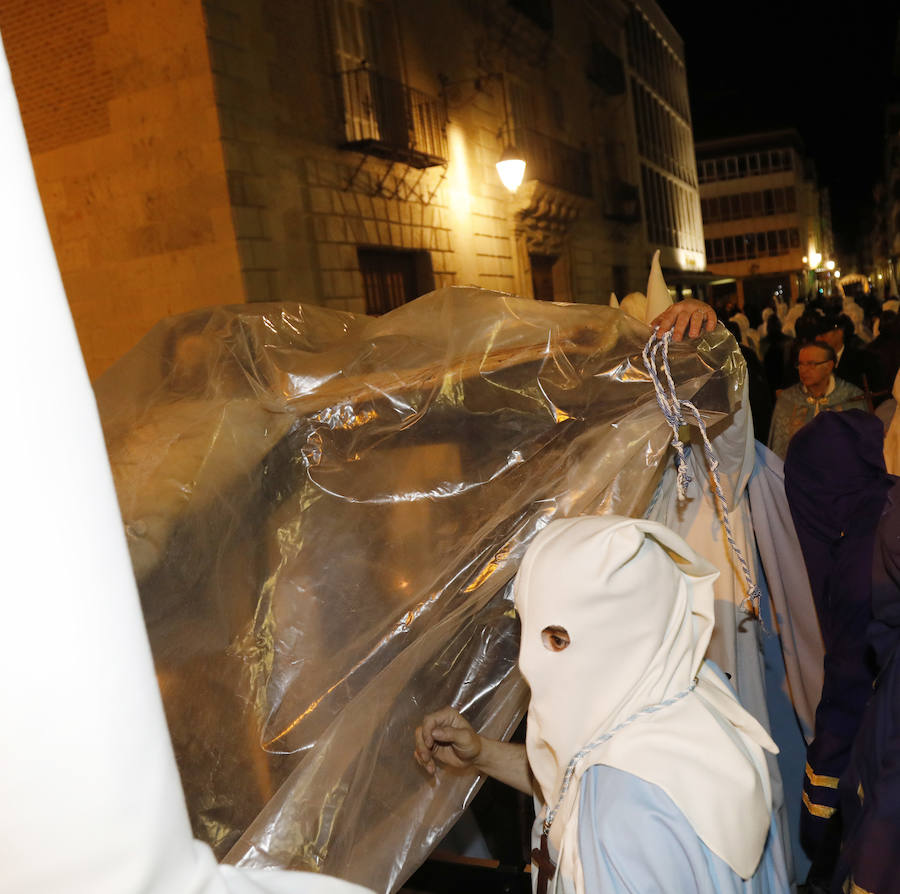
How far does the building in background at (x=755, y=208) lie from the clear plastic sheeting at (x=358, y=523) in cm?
5377

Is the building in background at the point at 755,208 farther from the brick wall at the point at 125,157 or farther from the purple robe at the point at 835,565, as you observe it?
the purple robe at the point at 835,565

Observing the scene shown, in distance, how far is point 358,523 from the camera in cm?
198

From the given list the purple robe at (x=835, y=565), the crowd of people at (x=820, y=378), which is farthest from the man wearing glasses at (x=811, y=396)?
the purple robe at (x=835, y=565)

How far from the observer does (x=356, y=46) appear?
949 centimetres

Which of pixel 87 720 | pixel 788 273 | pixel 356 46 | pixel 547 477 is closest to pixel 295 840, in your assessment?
pixel 547 477

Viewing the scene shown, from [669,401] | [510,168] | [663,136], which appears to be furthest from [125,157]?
[663,136]

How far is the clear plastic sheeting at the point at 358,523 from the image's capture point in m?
1.74

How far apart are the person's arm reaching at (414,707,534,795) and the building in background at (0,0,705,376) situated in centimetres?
629

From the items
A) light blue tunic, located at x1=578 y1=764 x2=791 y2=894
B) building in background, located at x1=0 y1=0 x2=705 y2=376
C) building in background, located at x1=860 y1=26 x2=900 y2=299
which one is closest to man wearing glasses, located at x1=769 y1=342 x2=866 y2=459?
light blue tunic, located at x1=578 y1=764 x2=791 y2=894

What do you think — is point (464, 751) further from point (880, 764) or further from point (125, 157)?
point (125, 157)

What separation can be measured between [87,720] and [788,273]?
192 feet

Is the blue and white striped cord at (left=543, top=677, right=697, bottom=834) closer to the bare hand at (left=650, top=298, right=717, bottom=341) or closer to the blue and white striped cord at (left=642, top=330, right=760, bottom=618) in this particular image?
the blue and white striped cord at (left=642, top=330, right=760, bottom=618)

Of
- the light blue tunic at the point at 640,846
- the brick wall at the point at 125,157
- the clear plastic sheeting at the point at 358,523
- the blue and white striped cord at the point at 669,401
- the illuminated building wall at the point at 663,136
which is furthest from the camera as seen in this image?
the illuminated building wall at the point at 663,136

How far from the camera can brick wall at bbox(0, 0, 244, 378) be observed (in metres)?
7.34
